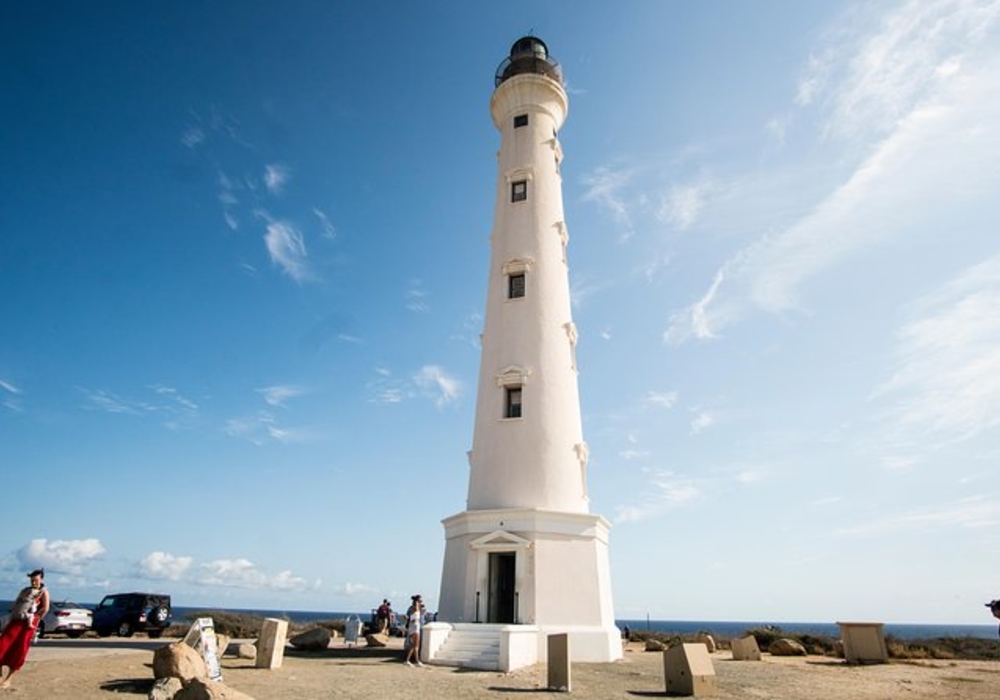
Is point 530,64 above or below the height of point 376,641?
above

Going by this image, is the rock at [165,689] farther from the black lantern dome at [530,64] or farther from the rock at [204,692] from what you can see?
the black lantern dome at [530,64]

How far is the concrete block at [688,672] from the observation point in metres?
12.8

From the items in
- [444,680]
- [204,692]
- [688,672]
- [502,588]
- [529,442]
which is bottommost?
[204,692]

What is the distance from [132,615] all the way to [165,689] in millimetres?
19661

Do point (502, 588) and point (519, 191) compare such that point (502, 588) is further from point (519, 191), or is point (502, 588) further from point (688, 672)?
point (519, 191)

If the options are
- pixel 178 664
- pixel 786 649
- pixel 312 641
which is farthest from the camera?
pixel 786 649

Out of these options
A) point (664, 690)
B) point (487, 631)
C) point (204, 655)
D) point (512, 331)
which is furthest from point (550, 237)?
point (204, 655)

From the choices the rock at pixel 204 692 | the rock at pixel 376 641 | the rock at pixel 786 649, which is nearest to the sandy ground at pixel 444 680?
the rock at pixel 204 692

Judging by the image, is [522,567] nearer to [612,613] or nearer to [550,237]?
[612,613]

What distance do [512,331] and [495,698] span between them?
14.0 metres

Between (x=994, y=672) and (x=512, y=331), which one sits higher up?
(x=512, y=331)

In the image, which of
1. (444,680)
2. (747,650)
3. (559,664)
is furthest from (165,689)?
(747,650)

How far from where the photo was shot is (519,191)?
86.3 ft

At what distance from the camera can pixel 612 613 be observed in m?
21.4
